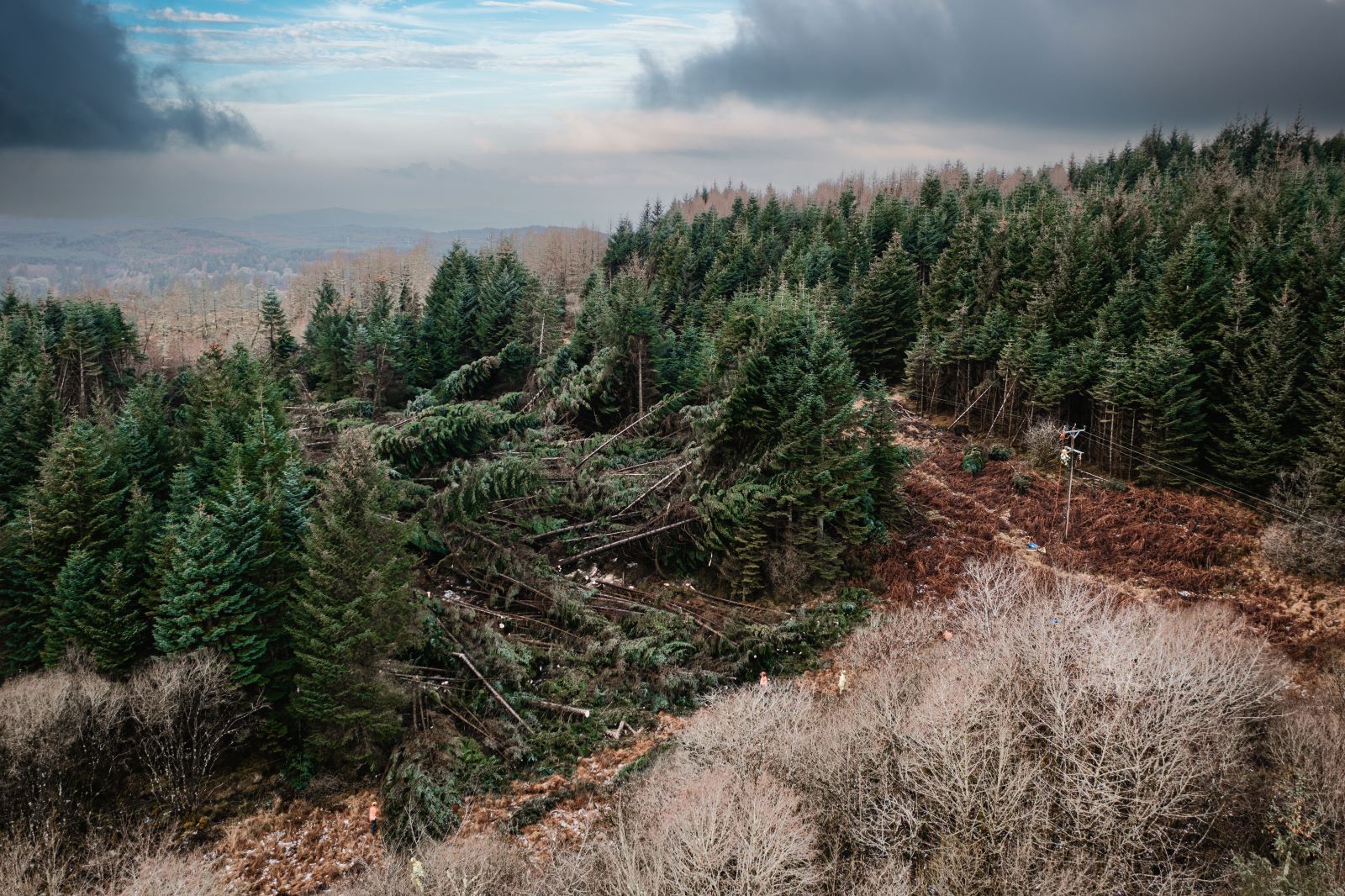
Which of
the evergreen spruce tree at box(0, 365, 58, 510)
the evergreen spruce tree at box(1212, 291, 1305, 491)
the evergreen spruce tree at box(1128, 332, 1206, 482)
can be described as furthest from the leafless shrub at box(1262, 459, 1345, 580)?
the evergreen spruce tree at box(0, 365, 58, 510)

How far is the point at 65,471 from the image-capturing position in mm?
25453

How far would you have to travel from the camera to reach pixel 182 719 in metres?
20.1

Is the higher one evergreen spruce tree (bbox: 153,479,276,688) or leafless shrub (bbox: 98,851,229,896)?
evergreen spruce tree (bbox: 153,479,276,688)

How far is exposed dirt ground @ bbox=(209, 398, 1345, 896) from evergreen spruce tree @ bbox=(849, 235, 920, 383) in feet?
47.9

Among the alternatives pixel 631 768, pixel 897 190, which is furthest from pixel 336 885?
pixel 897 190

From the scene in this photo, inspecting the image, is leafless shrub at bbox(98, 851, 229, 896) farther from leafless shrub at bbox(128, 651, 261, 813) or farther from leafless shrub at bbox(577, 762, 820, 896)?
leafless shrub at bbox(577, 762, 820, 896)

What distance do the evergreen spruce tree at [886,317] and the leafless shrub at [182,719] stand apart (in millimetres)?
46468

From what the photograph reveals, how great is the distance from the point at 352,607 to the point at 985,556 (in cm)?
2449

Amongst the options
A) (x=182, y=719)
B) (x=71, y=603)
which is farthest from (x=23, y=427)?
(x=182, y=719)

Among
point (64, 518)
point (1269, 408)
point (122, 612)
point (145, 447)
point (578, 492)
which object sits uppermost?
point (1269, 408)

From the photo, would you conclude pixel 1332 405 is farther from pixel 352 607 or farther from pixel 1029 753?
pixel 352 607

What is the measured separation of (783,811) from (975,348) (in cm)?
4055

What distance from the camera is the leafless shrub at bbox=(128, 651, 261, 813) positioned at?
19531mm

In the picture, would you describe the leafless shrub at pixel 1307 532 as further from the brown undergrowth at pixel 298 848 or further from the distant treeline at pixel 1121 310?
the brown undergrowth at pixel 298 848
